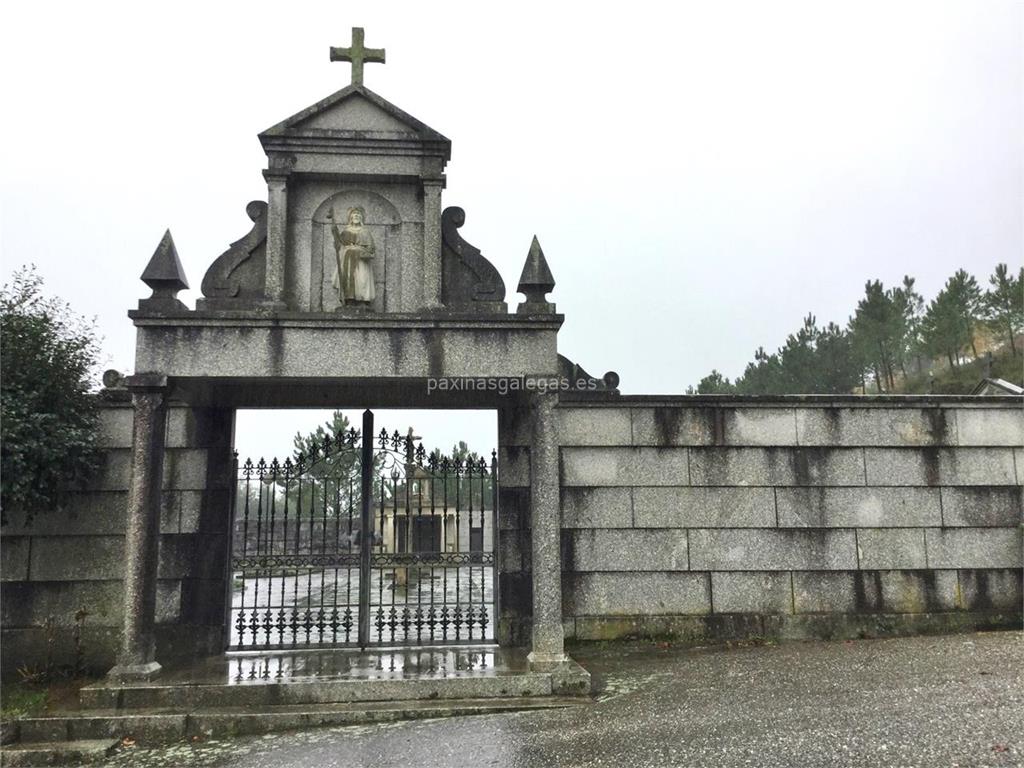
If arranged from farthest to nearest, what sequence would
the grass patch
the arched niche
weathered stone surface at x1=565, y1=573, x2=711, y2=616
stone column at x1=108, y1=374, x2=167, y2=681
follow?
weathered stone surface at x1=565, y1=573, x2=711, y2=616
the arched niche
stone column at x1=108, y1=374, x2=167, y2=681
the grass patch

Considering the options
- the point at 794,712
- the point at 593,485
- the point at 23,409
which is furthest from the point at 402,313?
the point at 794,712

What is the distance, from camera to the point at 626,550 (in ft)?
31.8

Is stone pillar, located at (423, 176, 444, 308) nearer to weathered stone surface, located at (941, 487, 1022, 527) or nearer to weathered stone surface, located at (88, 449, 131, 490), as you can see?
weathered stone surface, located at (88, 449, 131, 490)

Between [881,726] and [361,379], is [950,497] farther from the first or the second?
[361,379]

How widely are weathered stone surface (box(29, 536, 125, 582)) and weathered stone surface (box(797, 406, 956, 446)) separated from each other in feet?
28.5

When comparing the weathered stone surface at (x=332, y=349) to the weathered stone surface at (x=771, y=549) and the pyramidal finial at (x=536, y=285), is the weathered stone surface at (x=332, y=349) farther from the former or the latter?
the weathered stone surface at (x=771, y=549)

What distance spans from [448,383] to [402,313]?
0.93m

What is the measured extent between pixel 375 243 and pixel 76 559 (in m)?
5.22

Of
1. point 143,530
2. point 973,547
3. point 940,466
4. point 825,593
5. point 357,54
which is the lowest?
point 825,593

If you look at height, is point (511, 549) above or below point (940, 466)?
below

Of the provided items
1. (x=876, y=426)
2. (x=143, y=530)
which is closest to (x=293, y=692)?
(x=143, y=530)

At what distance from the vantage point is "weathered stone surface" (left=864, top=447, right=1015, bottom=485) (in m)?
10.0

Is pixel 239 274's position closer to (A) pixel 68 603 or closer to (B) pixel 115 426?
(B) pixel 115 426

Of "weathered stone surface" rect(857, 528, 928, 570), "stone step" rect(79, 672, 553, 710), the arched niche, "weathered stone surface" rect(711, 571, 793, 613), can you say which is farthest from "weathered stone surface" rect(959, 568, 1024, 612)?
the arched niche
